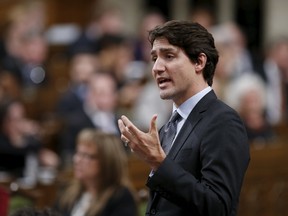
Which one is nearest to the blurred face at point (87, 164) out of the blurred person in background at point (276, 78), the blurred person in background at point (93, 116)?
the blurred person in background at point (93, 116)

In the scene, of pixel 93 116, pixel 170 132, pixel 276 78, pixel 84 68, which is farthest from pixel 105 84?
pixel 170 132

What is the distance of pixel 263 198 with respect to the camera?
656cm

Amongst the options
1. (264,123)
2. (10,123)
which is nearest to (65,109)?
(10,123)

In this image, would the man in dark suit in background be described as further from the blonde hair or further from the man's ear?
the blonde hair

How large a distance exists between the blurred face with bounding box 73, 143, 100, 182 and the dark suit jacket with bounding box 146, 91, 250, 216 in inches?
70.8

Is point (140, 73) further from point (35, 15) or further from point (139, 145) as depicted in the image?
point (139, 145)

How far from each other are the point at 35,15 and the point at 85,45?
4.66 feet

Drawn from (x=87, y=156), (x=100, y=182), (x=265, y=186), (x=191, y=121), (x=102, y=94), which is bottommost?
(x=265, y=186)

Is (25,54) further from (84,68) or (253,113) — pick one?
(253,113)

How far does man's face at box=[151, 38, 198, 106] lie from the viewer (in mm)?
2920

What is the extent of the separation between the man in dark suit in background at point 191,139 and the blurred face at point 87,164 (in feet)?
5.77

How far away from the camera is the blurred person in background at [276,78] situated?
369 inches

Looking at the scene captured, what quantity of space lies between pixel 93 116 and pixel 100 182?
8.89ft

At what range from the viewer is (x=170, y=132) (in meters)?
3.06
